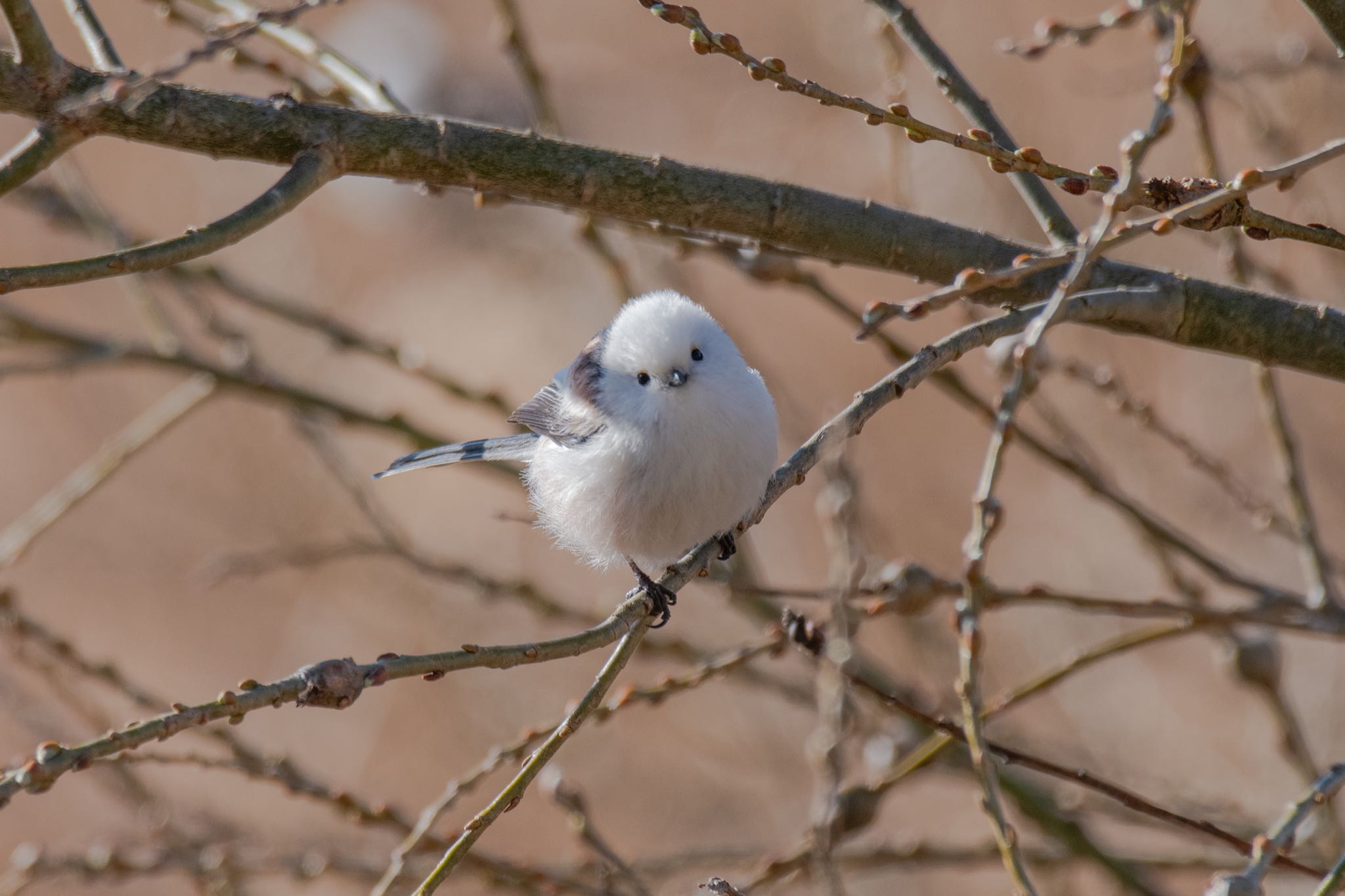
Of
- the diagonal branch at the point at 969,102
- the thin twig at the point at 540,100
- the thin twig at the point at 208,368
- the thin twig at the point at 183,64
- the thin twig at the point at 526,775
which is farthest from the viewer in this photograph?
the thin twig at the point at 208,368

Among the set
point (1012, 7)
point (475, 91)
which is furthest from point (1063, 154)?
point (475, 91)

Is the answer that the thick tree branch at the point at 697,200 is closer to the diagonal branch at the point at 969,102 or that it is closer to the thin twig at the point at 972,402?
the diagonal branch at the point at 969,102

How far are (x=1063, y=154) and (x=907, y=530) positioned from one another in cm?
176

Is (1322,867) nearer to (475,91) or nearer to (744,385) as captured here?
(744,385)

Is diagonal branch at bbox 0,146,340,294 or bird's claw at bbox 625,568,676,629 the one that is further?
bird's claw at bbox 625,568,676,629

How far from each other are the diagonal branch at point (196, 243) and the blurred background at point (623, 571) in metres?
1.09

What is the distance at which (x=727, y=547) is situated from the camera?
206 cm

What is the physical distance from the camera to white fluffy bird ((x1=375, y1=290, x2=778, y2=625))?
1.83 metres

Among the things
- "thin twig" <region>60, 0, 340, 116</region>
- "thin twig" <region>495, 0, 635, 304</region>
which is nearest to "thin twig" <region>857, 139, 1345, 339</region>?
"thin twig" <region>60, 0, 340, 116</region>

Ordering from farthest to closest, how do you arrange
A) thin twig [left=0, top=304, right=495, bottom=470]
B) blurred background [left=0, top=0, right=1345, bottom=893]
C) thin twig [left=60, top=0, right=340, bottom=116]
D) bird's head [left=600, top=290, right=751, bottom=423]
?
blurred background [left=0, top=0, right=1345, bottom=893]
thin twig [left=0, top=304, right=495, bottom=470]
bird's head [left=600, top=290, right=751, bottom=423]
thin twig [left=60, top=0, right=340, bottom=116]

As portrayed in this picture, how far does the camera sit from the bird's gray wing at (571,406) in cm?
202

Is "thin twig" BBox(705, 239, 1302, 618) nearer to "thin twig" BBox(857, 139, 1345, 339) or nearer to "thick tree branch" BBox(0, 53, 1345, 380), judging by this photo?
"thick tree branch" BBox(0, 53, 1345, 380)

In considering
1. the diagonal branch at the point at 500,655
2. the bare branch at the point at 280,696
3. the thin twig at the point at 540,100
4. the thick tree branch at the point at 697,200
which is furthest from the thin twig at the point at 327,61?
the bare branch at the point at 280,696

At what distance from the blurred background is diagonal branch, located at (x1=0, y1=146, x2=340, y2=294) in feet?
3.57
